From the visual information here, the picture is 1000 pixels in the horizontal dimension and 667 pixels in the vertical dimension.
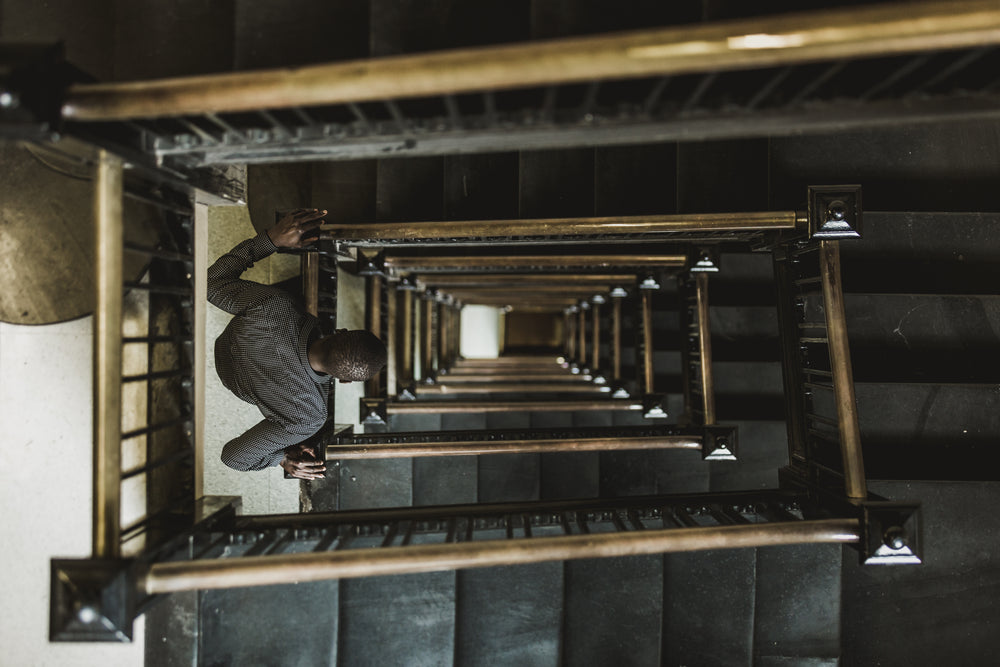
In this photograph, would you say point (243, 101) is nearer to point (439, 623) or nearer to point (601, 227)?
point (601, 227)

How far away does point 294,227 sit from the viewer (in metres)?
2.37

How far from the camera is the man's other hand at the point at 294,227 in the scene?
2.38m

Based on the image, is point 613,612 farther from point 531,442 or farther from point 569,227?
point 569,227

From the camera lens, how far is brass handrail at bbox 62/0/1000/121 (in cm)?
89

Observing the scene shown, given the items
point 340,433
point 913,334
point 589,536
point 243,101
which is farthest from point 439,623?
point 913,334

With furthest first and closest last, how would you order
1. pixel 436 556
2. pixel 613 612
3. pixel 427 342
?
pixel 427 342
pixel 613 612
pixel 436 556

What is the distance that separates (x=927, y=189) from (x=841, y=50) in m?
3.06

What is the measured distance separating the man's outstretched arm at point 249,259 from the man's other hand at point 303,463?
2.74 feet

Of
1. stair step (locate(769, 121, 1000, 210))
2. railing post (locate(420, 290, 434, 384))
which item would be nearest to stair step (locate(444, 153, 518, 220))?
stair step (locate(769, 121, 1000, 210))

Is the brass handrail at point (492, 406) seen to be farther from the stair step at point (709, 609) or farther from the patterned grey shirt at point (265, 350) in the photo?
the stair step at point (709, 609)

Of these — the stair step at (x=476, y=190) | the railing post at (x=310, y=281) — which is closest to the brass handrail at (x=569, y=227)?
the railing post at (x=310, y=281)

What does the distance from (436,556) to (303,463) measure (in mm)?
1531

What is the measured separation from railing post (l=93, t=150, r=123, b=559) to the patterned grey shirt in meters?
1.06

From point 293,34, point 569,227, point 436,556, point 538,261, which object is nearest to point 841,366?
point 569,227
